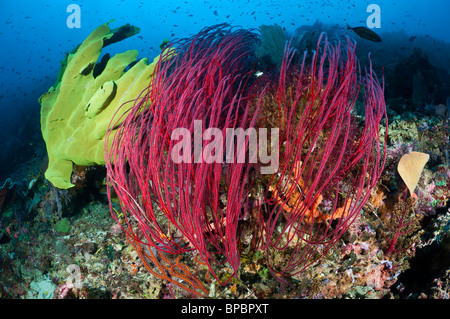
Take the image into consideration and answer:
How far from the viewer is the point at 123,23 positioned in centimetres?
4184

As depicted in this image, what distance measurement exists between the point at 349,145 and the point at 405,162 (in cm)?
59

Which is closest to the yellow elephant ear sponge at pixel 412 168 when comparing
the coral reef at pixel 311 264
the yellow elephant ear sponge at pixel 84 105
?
the coral reef at pixel 311 264

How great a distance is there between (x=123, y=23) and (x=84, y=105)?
47875 millimetres

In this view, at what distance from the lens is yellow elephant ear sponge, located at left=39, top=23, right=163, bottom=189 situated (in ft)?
10.7

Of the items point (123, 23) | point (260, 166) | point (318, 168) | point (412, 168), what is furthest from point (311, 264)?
point (123, 23)

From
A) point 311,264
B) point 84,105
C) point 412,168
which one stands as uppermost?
point 84,105

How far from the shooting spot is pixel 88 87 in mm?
3732

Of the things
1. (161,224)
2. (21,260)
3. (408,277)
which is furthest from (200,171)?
(21,260)

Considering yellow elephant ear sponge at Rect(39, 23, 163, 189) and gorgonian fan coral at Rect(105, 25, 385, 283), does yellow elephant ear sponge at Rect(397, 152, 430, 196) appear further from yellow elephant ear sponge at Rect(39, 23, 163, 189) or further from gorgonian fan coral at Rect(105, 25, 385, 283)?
yellow elephant ear sponge at Rect(39, 23, 163, 189)

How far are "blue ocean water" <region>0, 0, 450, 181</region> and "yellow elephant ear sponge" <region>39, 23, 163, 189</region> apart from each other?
1521 millimetres

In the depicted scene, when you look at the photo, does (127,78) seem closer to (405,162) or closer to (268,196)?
(268,196)

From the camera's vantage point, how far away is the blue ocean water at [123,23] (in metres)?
11.1

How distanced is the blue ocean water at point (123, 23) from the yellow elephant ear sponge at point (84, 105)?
59.9 inches

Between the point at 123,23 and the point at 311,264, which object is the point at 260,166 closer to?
the point at 311,264
